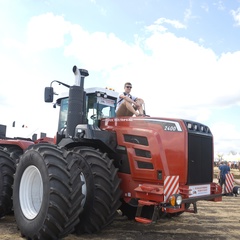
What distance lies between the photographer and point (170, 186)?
5293 mm

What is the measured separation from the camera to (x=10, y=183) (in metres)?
6.69

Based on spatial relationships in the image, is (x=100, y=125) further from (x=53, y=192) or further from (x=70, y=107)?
(x=53, y=192)

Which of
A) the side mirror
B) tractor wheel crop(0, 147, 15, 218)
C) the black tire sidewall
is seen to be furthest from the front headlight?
tractor wheel crop(0, 147, 15, 218)

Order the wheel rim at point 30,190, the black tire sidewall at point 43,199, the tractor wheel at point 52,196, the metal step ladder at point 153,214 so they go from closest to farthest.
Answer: the tractor wheel at point 52,196 → the black tire sidewall at point 43,199 → the metal step ladder at point 153,214 → the wheel rim at point 30,190

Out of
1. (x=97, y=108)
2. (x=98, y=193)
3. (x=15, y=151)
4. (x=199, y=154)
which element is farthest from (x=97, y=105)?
(x=199, y=154)

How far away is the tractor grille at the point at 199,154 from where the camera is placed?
232 inches

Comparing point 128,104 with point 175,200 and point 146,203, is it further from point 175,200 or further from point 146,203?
point 175,200

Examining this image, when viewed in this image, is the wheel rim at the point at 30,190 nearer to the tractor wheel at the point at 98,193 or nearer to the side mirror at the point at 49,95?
the tractor wheel at the point at 98,193

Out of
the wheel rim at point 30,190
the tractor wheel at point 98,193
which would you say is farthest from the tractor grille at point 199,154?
the wheel rim at point 30,190

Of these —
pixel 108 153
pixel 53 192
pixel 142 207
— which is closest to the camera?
pixel 53 192

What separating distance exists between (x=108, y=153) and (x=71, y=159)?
3.25 ft

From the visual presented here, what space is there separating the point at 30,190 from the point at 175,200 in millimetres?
2461

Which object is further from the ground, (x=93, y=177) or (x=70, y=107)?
(x=70, y=107)

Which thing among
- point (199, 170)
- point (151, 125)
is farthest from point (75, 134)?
point (199, 170)
